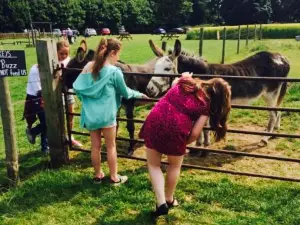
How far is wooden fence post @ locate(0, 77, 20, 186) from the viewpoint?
4.50 m

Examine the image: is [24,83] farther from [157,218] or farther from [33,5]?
[33,5]

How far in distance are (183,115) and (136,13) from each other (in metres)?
81.1

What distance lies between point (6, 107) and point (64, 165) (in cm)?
132

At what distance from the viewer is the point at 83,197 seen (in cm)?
443

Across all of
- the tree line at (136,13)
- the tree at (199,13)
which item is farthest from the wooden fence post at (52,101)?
the tree at (199,13)

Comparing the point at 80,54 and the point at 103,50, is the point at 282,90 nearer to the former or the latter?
the point at 80,54

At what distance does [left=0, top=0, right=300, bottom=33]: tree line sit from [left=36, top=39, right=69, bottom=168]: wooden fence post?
62872 mm

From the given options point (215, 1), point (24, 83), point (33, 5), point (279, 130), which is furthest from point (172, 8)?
point (279, 130)

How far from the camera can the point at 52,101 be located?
16.6 feet

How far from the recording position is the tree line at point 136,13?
6775cm

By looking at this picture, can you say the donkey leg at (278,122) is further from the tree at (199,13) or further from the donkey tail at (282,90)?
the tree at (199,13)

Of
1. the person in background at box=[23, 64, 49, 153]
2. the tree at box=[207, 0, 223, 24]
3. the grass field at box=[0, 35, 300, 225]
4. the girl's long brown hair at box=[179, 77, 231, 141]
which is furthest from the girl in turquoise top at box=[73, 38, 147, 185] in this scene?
the tree at box=[207, 0, 223, 24]

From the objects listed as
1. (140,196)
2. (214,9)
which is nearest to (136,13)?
(214,9)

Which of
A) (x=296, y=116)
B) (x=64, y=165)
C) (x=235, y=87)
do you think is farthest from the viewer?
(x=296, y=116)
